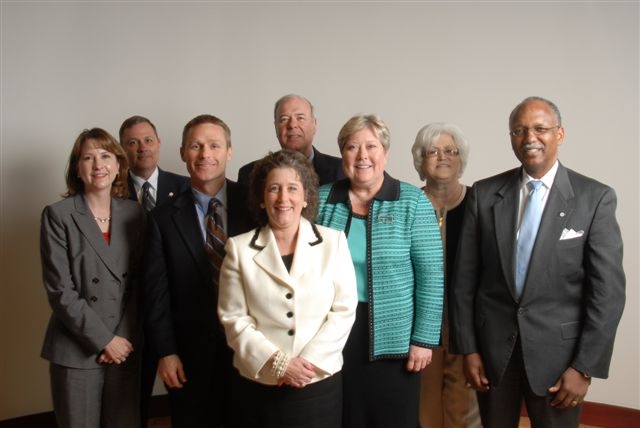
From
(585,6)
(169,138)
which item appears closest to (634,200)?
(585,6)

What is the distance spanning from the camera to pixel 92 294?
2375 mm

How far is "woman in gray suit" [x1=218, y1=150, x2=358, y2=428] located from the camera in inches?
77.0

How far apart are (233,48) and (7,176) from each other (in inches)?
65.4

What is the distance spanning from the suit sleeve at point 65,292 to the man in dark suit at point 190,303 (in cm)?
22

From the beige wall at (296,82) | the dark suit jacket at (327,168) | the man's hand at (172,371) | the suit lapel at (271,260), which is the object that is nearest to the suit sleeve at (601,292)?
the suit lapel at (271,260)

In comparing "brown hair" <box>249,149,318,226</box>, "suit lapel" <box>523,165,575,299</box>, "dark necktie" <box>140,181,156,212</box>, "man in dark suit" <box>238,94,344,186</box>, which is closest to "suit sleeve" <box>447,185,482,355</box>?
"suit lapel" <box>523,165,575,299</box>

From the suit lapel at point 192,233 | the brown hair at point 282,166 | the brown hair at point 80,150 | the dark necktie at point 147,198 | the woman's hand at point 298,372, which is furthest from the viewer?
the dark necktie at point 147,198

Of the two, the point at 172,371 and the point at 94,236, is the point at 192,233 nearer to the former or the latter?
the point at 94,236

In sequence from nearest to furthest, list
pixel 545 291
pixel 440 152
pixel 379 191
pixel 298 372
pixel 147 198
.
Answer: pixel 298 372, pixel 545 291, pixel 379 191, pixel 440 152, pixel 147 198

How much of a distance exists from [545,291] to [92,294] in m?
1.84

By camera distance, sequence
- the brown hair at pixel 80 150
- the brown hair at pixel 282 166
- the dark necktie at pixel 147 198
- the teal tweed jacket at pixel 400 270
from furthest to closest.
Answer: the dark necktie at pixel 147 198 → the brown hair at pixel 80 150 → the teal tweed jacket at pixel 400 270 → the brown hair at pixel 282 166

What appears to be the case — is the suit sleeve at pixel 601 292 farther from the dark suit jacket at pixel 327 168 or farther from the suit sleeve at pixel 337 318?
the dark suit jacket at pixel 327 168

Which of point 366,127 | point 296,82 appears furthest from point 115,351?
point 296,82

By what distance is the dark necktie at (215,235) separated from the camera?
2291mm
